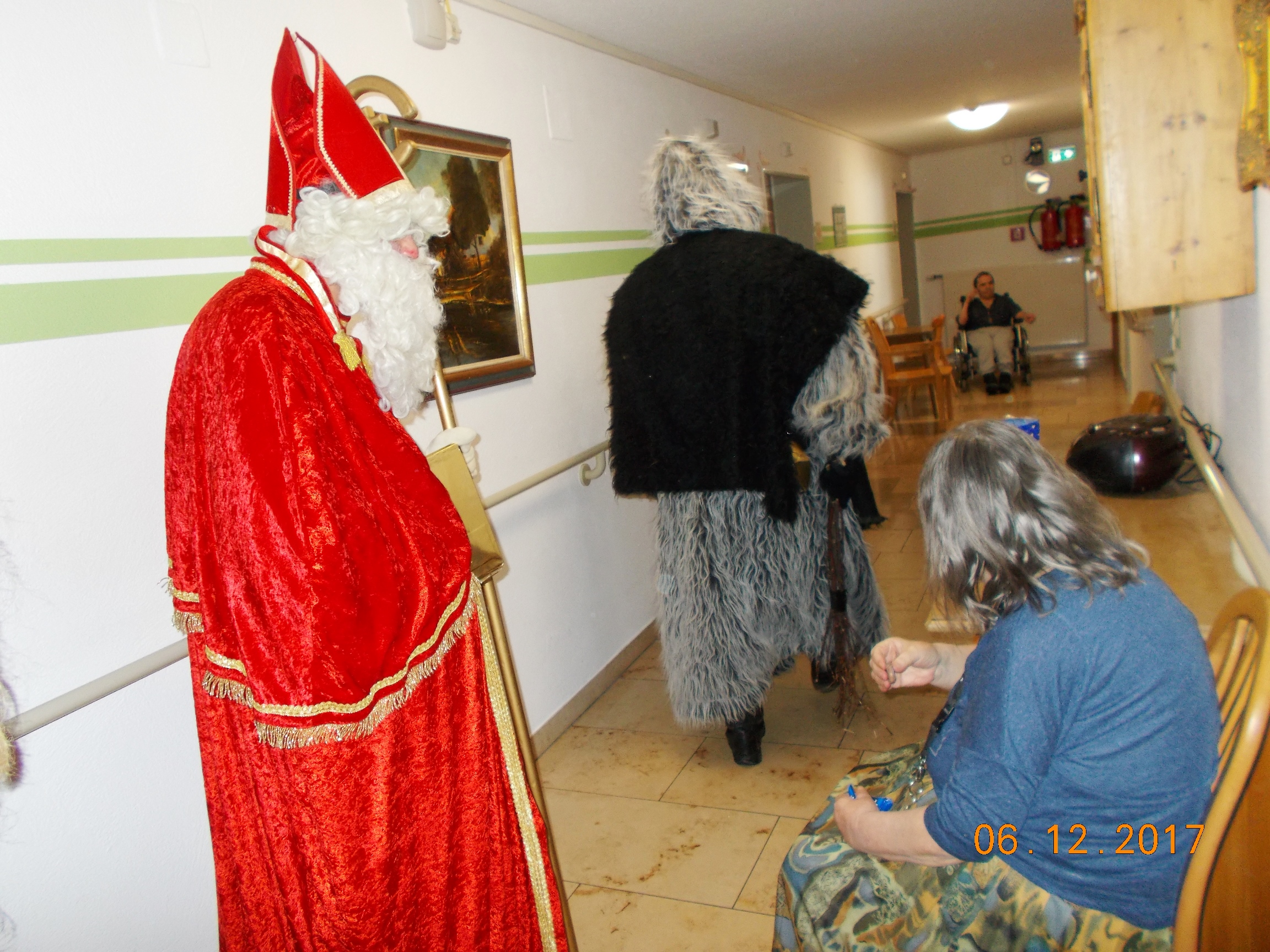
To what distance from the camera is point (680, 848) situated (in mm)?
2176

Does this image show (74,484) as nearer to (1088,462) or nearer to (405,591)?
(405,591)

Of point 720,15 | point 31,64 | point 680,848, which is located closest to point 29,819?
point 31,64

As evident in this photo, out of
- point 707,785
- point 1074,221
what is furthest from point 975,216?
point 707,785

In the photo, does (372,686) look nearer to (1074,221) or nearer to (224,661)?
(224,661)

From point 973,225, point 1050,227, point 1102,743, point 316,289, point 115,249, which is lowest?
point 1102,743

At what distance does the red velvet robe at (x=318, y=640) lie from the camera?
1.19m

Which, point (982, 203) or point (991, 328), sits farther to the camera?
point (982, 203)

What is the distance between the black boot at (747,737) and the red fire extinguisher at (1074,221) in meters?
9.38

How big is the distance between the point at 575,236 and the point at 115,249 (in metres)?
1.84

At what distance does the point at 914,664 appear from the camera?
140 cm

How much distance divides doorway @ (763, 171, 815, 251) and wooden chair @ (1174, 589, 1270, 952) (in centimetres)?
567

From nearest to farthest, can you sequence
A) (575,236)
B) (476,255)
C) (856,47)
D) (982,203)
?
(476,255)
(575,236)
(856,47)
(982,203)

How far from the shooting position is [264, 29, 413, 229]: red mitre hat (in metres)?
1.38

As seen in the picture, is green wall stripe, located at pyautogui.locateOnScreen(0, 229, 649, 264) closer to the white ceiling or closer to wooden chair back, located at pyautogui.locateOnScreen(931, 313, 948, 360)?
the white ceiling
